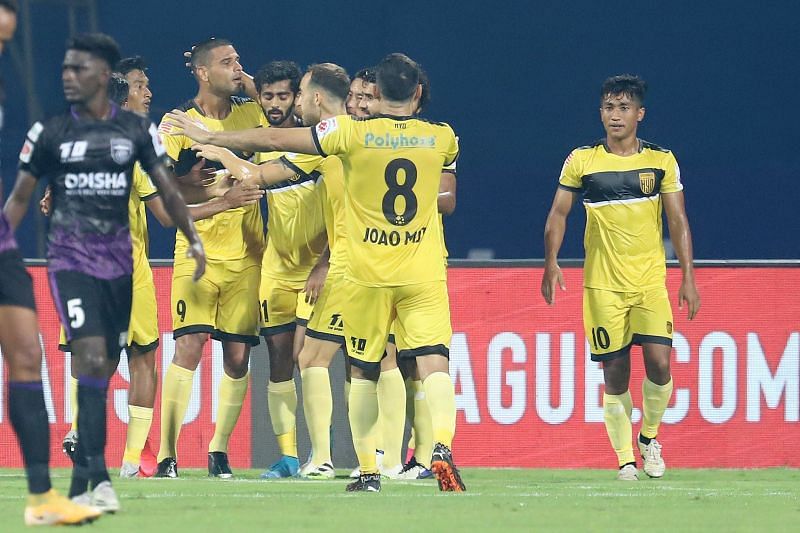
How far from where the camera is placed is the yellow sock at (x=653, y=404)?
31.5 feet

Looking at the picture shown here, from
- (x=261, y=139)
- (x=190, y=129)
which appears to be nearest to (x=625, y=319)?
(x=261, y=139)

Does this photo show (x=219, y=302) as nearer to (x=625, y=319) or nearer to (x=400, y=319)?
(x=400, y=319)

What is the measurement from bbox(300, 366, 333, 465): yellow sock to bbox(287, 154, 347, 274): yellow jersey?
571 millimetres

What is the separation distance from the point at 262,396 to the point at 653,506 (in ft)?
12.4

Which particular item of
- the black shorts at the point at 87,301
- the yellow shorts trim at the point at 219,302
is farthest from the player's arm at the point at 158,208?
the black shorts at the point at 87,301

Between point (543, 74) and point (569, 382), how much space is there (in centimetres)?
359

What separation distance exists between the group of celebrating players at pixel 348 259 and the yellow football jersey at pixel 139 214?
0.02m

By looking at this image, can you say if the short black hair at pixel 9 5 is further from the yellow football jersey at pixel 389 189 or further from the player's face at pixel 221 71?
the player's face at pixel 221 71

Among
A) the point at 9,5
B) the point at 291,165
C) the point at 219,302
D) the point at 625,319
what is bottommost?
the point at 625,319

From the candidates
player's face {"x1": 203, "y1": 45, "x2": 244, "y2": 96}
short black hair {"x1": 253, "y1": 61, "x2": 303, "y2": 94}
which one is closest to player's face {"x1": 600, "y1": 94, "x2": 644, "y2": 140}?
short black hair {"x1": 253, "y1": 61, "x2": 303, "y2": 94}

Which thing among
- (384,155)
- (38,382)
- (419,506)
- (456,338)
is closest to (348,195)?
(384,155)

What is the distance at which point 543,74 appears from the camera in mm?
13453

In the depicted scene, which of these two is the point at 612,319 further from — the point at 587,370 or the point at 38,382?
the point at 38,382

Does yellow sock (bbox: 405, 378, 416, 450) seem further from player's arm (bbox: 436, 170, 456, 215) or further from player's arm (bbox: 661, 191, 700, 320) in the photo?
player's arm (bbox: 661, 191, 700, 320)
